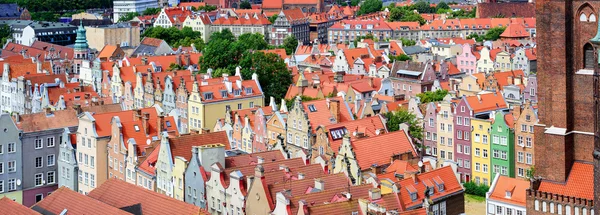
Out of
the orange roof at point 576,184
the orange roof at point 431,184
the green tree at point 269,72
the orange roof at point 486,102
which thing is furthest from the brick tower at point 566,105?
the green tree at point 269,72

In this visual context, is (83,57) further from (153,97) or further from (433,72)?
(433,72)

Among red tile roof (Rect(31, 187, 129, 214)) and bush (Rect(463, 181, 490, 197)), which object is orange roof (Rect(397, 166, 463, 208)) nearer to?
red tile roof (Rect(31, 187, 129, 214))

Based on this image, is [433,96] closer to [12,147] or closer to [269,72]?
[269,72]

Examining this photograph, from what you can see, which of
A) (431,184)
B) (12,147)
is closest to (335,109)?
(431,184)

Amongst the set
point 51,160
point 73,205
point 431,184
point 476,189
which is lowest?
point 476,189

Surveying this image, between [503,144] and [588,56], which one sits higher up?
[588,56]

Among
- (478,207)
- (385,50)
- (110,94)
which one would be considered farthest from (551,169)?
(385,50)
